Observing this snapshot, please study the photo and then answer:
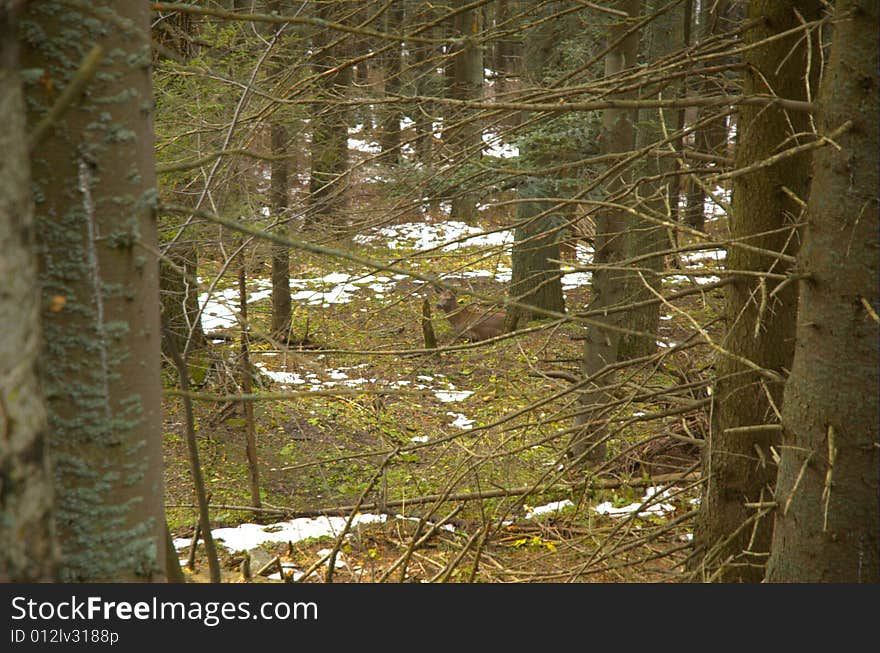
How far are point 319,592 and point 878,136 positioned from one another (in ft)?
7.39

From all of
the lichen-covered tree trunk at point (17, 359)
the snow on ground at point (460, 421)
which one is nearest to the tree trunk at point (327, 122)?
the lichen-covered tree trunk at point (17, 359)

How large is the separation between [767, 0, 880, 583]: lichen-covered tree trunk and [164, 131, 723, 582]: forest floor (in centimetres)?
116

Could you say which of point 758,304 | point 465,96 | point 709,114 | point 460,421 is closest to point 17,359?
point 758,304

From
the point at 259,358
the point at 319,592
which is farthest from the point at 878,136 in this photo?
the point at 259,358

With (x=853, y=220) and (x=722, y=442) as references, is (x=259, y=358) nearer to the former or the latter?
(x=722, y=442)

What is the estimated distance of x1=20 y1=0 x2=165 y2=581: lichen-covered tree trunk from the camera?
1.73 metres

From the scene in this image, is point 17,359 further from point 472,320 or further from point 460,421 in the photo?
point 472,320

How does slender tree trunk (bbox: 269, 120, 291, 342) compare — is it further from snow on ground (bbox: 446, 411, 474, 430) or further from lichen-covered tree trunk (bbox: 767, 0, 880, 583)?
lichen-covered tree trunk (bbox: 767, 0, 880, 583)

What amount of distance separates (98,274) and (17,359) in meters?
0.62

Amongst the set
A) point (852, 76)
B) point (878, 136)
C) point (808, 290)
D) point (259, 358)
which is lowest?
point (259, 358)

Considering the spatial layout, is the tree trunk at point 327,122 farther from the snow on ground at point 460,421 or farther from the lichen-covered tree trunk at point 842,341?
the snow on ground at point 460,421

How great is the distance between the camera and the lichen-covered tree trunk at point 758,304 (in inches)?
147

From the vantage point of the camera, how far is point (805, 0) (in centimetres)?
367

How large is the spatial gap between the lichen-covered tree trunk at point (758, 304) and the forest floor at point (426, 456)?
0.25m
